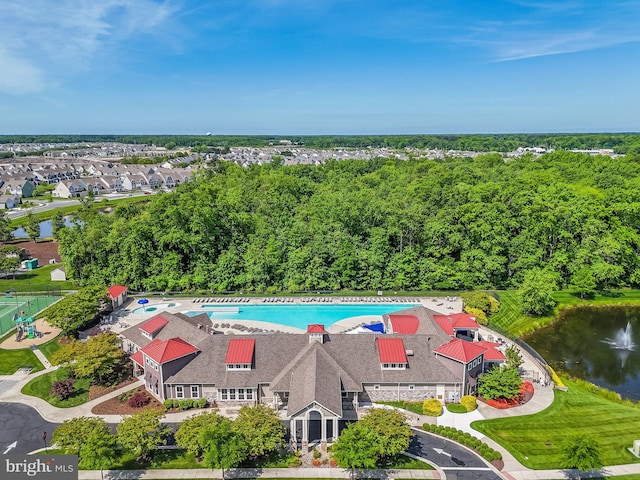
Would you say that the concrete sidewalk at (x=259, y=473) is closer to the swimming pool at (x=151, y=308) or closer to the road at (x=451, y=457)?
the road at (x=451, y=457)

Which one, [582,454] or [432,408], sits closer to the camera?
[582,454]

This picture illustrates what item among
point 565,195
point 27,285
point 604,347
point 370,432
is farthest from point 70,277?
point 565,195

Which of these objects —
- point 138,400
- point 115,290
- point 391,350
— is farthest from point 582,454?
point 115,290

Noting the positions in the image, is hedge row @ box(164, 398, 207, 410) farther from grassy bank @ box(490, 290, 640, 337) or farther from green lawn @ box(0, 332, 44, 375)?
grassy bank @ box(490, 290, 640, 337)

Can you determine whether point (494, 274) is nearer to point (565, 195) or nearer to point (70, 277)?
point (565, 195)

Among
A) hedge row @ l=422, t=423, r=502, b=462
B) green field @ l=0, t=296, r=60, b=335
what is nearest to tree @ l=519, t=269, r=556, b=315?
hedge row @ l=422, t=423, r=502, b=462

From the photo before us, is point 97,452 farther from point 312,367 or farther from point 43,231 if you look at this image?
point 43,231
